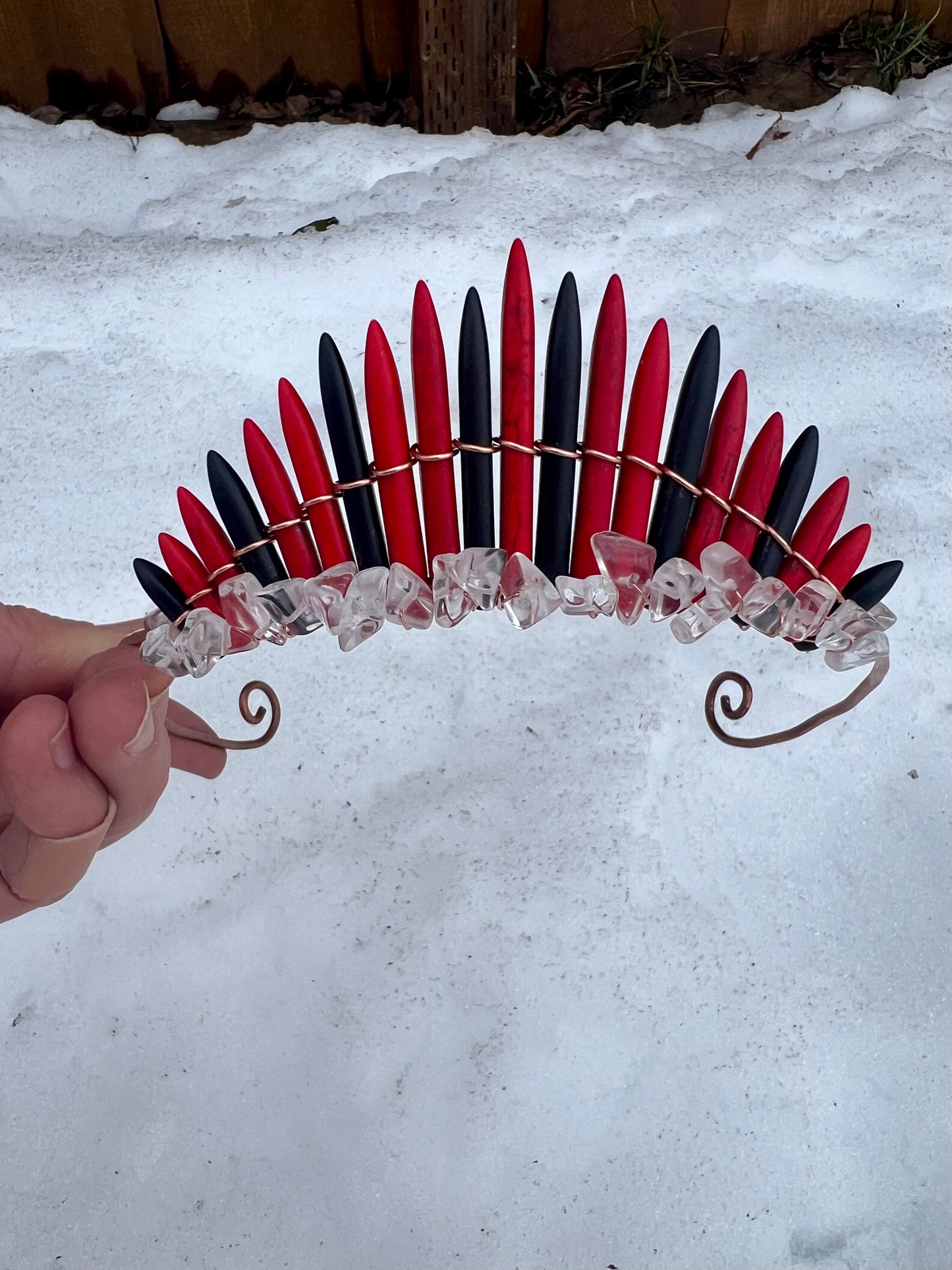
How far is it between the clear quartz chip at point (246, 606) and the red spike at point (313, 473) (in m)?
0.04

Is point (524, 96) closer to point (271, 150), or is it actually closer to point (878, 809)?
point (271, 150)

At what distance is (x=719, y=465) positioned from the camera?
537mm

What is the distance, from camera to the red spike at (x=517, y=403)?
496mm

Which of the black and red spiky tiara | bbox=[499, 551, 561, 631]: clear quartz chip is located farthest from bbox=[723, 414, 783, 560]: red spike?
bbox=[499, 551, 561, 631]: clear quartz chip

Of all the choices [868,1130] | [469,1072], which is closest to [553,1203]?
[469,1072]

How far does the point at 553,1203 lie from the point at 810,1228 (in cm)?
18

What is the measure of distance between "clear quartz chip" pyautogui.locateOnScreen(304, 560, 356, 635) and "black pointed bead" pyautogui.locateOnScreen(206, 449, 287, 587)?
25 millimetres

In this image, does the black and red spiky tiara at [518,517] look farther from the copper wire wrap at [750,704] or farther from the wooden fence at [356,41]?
the wooden fence at [356,41]

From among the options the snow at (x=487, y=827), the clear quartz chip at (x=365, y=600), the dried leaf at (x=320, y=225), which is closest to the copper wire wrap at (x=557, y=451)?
the clear quartz chip at (x=365, y=600)

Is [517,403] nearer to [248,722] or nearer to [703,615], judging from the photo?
[703,615]

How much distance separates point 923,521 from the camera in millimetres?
831

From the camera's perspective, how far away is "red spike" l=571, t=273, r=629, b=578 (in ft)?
1.66

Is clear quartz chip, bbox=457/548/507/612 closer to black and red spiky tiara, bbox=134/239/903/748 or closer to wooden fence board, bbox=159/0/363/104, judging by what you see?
black and red spiky tiara, bbox=134/239/903/748

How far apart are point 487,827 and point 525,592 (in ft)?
1.06
